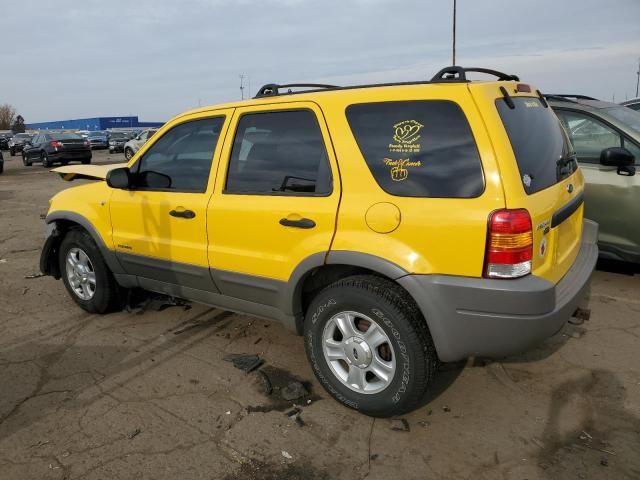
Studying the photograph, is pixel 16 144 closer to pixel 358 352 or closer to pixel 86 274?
pixel 86 274

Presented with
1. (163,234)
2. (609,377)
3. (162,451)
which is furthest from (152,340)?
(609,377)

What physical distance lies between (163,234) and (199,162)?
2.01 feet

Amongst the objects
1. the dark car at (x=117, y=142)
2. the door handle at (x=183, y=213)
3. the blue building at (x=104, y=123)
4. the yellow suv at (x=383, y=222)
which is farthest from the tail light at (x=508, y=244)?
the blue building at (x=104, y=123)

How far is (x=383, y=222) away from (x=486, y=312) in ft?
2.22

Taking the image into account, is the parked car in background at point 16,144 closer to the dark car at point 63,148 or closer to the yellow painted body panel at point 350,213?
the dark car at point 63,148

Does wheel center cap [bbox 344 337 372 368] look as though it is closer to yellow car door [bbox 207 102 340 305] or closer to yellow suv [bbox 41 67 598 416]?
yellow suv [bbox 41 67 598 416]

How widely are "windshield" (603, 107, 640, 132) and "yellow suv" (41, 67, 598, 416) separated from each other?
1.91 m

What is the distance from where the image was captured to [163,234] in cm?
368

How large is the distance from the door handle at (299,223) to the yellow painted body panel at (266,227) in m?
0.02

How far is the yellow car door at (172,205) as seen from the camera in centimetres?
344

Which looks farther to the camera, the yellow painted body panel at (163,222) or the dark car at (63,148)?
the dark car at (63,148)

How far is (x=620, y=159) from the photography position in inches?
174

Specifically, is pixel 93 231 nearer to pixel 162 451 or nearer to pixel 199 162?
pixel 199 162

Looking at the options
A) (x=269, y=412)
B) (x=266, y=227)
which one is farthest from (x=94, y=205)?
(x=269, y=412)
